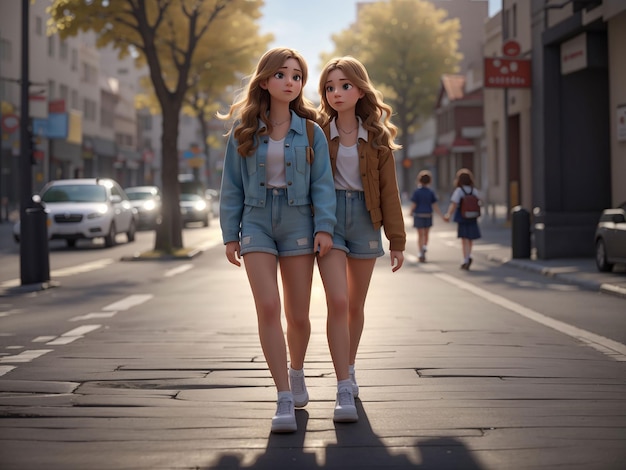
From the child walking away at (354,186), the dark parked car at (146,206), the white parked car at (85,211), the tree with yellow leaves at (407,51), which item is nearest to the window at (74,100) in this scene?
the tree with yellow leaves at (407,51)

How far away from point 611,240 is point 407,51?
59.3 meters

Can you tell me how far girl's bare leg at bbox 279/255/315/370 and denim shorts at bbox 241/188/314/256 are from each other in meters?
0.07

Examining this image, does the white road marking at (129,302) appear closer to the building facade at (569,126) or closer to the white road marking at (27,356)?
the white road marking at (27,356)

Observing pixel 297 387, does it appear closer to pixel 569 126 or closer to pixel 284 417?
pixel 284 417

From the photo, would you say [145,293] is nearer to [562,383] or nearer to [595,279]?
[595,279]

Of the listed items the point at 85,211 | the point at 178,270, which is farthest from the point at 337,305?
the point at 85,211

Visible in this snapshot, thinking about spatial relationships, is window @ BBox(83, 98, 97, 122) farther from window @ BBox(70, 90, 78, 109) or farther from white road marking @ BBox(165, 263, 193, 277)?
white road marking @ BBox(165, 263, 193, 277)

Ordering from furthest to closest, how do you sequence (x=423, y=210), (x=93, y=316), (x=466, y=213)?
(x=423, y=210) → (x=466, y=213) → (x=93, y=316)

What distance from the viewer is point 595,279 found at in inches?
620

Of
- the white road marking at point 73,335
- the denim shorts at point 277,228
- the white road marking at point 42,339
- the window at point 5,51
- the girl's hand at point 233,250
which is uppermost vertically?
the window at point 5,51

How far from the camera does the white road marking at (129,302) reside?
12.7 m

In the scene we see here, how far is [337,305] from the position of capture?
5809 millimetres

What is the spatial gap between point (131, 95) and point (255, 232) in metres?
88.4

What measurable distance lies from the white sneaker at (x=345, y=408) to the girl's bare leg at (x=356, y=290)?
539mm
